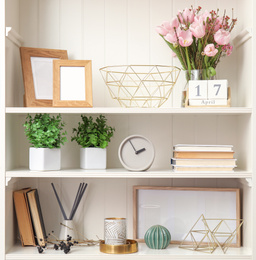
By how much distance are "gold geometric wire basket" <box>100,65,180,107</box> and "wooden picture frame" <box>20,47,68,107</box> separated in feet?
0.92

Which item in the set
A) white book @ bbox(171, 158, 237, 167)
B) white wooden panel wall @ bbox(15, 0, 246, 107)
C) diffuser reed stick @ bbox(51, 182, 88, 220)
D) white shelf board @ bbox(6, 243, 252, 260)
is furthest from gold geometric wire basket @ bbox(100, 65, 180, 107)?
white shelf board @ bbox(6, 243, 252, 260)

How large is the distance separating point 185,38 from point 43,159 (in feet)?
2.74

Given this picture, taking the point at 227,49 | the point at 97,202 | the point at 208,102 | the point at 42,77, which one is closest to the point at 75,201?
the point at 97,202

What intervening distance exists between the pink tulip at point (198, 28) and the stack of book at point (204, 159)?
499 mm

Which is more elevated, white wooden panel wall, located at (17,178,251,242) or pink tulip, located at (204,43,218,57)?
pink tulip, located at (204,43,218,57)

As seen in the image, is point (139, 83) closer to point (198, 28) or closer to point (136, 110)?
point (136, 110)

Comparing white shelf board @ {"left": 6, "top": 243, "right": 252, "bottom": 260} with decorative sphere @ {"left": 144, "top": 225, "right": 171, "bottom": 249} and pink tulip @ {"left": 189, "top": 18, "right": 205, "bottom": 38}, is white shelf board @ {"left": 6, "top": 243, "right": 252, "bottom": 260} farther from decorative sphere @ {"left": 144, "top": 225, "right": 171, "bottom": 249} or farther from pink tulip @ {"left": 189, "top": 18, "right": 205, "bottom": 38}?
pink tulip @ {"left": 189, "top": 18, "right": 205, "bottom": 38}

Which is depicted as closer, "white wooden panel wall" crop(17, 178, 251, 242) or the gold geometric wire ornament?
the gold geometric wire ornament

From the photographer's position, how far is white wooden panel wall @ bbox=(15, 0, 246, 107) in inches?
87.2

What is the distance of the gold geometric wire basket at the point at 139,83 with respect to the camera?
218 cm

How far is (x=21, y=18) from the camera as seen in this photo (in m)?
2.23

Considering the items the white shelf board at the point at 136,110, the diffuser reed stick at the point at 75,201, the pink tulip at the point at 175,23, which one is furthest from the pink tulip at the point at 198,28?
the diffuser reed stick at the point at 75,201

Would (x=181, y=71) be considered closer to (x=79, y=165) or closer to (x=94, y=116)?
(x=94, y=116)
